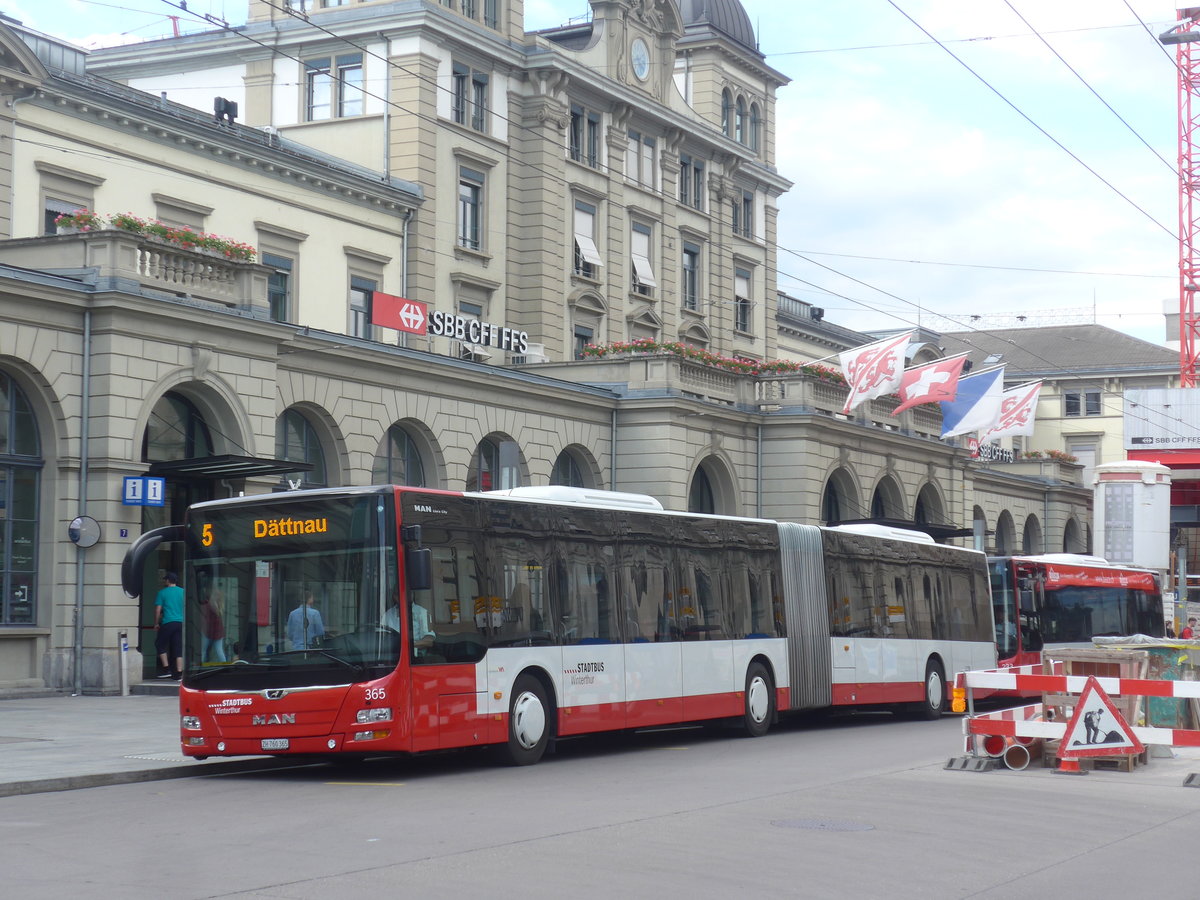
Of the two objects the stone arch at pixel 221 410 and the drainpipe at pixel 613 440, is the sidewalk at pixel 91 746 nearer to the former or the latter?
the stone arch at pixel 221 410

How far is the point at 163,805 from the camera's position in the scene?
1366 cm

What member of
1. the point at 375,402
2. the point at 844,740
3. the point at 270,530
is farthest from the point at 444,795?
the point at 375,402

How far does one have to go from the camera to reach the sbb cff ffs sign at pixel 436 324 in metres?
35.4

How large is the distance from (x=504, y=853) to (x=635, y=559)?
945cm

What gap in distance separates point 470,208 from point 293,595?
30.8m

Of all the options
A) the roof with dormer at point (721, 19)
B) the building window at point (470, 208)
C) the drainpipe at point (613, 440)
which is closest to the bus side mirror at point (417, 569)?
the drainpipe at point (613, 440)

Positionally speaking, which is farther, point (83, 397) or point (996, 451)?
point (996, 451)

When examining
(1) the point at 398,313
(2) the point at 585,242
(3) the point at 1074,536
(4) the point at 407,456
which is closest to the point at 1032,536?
(3) the point at 1074,536

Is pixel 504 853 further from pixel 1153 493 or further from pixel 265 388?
pixel 1153 493

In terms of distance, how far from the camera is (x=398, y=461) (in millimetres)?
34250

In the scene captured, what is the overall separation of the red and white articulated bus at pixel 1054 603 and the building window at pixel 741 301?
69.6 ft

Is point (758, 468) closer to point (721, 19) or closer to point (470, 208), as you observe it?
point (470, 208)

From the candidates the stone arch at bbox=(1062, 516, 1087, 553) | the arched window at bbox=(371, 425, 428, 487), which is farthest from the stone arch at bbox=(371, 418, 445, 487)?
the stone arch at bbox=(1062, 516, 1087, 553)

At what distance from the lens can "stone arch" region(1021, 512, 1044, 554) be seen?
68.1m
